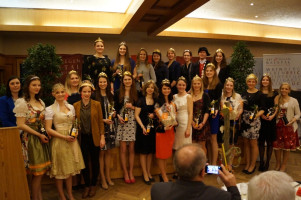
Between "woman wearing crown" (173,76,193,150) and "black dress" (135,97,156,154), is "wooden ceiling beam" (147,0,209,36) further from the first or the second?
"black dress" (135,97,156,154)

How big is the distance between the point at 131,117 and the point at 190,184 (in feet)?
8.01

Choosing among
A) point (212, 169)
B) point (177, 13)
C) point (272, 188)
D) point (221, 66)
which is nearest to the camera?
point (272, 188)

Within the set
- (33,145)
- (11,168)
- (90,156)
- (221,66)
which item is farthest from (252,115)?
(11,168)

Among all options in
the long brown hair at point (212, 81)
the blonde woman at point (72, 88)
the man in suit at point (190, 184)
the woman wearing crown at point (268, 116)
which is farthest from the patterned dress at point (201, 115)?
the man in suit at point (190, 184)

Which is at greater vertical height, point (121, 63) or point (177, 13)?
point (177, 13)

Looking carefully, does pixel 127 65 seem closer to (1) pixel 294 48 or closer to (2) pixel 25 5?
(2) pixel 25 5

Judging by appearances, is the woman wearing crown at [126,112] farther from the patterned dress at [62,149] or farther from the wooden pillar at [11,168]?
the wooden pillar at [11,168]

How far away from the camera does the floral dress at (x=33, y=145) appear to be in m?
Answer: 2.73

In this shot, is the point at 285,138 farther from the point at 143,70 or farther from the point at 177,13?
the point at 177,13

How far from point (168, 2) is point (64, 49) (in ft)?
13.7

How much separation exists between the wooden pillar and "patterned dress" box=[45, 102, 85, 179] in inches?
18.8

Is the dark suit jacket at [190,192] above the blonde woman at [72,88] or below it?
below

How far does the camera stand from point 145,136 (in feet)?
12.0

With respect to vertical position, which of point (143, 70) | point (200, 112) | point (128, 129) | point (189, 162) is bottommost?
point (128, 129)
